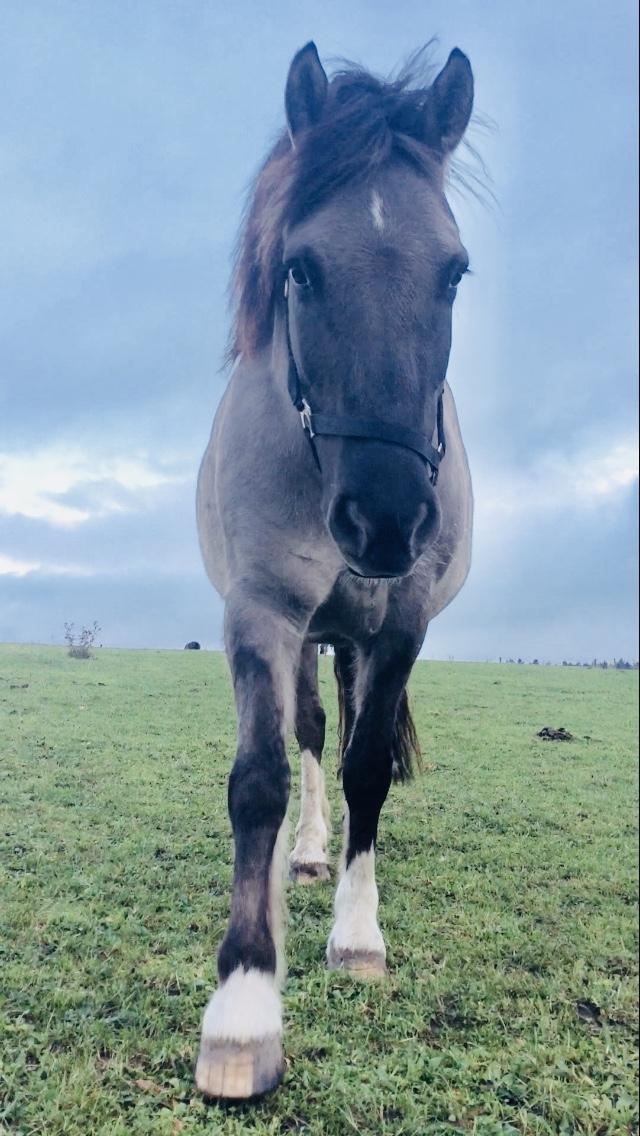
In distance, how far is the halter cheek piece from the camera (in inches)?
57.8

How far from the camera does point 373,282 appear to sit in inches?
61.9

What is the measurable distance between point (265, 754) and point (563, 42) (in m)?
2.17

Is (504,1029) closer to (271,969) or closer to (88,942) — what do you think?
(271,969)

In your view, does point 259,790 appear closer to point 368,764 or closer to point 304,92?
point 368,764

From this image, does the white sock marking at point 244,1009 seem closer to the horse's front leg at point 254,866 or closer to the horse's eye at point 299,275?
the horse's front leg at point 254,866

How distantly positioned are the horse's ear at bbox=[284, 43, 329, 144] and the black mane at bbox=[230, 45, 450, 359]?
30mm

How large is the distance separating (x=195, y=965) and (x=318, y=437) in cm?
123

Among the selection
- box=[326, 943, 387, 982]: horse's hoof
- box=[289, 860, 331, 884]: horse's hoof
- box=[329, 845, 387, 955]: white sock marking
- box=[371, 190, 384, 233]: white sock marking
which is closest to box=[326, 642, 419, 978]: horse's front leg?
box=[329, 845, 387, 955]: white sock marking

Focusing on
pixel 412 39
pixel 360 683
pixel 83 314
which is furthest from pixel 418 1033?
pixel 412 39

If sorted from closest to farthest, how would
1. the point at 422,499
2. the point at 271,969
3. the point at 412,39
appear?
1. the point at 422,499
2. the point at 271,969
3. the point at 412,39

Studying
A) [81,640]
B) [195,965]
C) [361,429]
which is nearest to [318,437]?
[361,429]

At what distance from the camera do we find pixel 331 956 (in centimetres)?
199

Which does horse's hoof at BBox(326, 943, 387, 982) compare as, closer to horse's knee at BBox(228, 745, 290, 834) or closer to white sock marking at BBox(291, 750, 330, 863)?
horse's knee at BBox(228, 745, 290, 834)

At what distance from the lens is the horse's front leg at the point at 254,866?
1410 millimetres
